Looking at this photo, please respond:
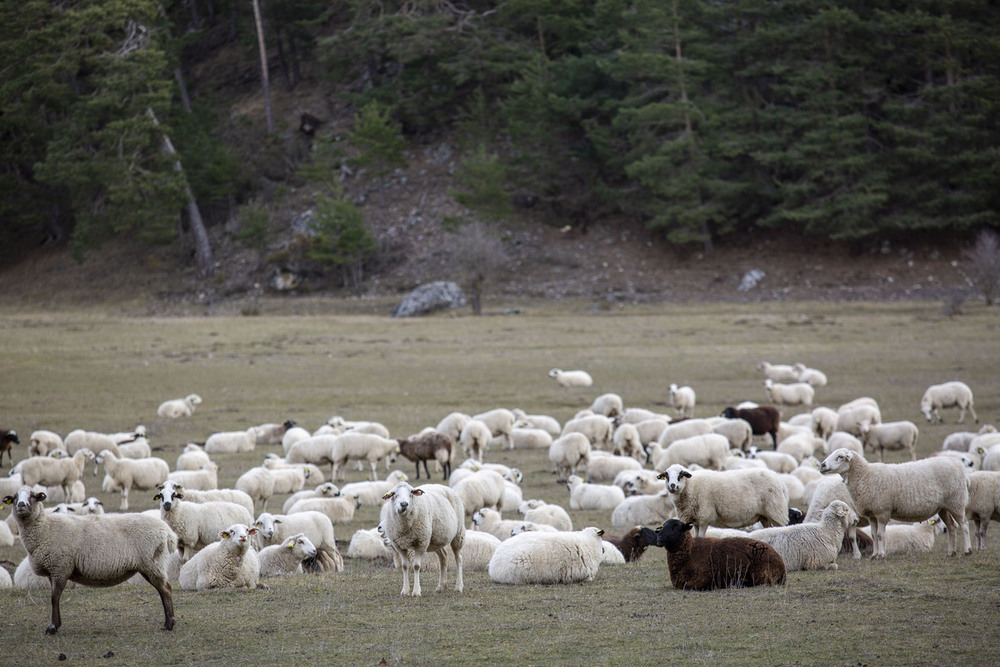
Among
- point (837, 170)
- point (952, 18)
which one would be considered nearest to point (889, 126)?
point (837, 170)

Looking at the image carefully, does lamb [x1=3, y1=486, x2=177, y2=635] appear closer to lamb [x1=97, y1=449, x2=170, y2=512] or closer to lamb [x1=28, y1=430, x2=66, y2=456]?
lamb [x1=97, y1=449, x2=170, y2=512]

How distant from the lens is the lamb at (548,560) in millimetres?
9664

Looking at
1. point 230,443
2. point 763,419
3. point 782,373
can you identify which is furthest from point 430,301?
point 763,419

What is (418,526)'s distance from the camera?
9273 millimetres

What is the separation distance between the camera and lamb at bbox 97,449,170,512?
15.8m

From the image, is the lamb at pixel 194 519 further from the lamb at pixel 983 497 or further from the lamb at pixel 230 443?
the lamb at pixel 230 443

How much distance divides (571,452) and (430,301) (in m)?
29.4

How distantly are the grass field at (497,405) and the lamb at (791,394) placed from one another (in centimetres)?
46

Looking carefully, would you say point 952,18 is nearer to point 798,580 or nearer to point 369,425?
point 369,425

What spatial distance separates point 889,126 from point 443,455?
4118 cm

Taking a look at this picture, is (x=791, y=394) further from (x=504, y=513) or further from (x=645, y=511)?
(x=504, y=513)

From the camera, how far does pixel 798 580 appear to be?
9.09 m

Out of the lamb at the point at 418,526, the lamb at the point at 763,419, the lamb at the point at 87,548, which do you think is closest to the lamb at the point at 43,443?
the lamb at the point at 87,548

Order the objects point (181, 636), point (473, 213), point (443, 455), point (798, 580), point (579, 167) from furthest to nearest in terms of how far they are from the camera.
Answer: point (579, 167) → point (473, 213) → point (443, 455) → point (798, 580) → point (181, 636)
